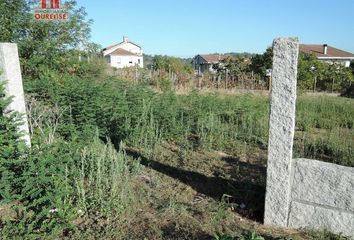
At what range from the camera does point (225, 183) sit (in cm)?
486

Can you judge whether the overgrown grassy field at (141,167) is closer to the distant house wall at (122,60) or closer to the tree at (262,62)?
the tree at (262,62)

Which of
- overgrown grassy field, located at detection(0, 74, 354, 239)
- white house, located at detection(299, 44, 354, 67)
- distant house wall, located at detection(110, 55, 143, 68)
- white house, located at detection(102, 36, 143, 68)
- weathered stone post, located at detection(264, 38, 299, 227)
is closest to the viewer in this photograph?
weathered stone post, located at detection(264, 38, 299, 227)

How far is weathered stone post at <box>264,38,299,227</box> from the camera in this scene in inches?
136

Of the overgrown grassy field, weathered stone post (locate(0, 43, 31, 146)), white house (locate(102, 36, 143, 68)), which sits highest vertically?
white house (locate(102, 36, 143, 68))

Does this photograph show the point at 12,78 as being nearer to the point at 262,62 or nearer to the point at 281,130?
the point at 281,130

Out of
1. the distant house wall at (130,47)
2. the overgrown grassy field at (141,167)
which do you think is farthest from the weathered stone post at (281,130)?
the distant house wall at (130,47)

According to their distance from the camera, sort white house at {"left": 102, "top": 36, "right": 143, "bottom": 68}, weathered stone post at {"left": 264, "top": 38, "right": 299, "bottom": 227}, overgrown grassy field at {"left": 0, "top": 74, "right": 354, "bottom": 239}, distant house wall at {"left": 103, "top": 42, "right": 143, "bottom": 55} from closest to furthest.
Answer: weathered stone post at {"left": 264, "top": 38, "right": 299, "bottom": 227} < overgrown grassy field at {"left": 0, "top": 74, "right": 354, "bottom": 239} < white house at {"left": 102, "top": 36, "right": 143, "bottom": 68} < distant house wall at {"left": 103, "top": 42, "right": 143, "bottom": 55}

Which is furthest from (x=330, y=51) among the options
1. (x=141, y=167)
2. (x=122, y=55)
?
(x=141, y=167)

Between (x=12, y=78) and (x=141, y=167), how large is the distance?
87.9 inches

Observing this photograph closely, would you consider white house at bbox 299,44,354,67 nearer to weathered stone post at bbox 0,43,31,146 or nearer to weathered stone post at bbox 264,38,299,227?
weathered stone post at bbox 264,38,299,227

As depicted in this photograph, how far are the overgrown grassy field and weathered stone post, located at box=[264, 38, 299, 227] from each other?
10.3 inches

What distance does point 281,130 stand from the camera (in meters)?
3.58

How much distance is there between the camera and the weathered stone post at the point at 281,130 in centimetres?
346

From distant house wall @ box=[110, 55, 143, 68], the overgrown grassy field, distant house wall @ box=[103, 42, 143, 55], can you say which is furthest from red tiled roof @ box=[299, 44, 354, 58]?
the overgrown grassy field
